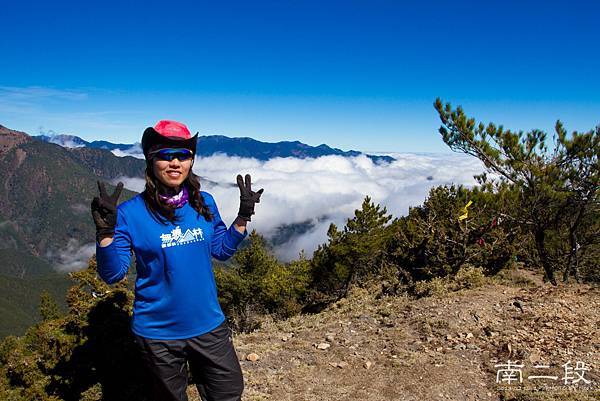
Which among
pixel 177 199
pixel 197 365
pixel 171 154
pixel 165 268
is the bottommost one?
pixel 197 365

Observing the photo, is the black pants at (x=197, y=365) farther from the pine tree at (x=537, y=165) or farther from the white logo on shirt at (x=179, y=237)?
the pine tree at (x=537, y=165)

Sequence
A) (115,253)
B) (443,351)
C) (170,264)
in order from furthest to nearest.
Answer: (443,351) → (170,264) → (115,253)

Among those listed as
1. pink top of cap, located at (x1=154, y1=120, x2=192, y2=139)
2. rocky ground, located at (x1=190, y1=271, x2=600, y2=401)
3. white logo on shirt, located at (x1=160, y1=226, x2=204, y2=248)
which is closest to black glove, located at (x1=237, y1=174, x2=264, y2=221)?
white logo on shirt, located at (x1=160, y1=226, x2=204, y2=248)

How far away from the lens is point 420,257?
1680 cm

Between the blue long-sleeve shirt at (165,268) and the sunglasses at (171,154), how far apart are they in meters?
0.37

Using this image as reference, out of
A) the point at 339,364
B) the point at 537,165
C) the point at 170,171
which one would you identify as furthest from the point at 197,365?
the point at 537,165

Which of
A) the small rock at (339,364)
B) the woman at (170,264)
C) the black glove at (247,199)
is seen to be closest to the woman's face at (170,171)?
the woman at (170,264)

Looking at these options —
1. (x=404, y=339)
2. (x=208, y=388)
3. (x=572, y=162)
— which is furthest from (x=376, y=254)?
(x=208, y=388)

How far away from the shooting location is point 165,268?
3.04 meters

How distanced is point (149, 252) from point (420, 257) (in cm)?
1532

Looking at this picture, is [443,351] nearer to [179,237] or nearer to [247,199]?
[247,199]

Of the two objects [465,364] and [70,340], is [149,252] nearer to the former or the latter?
[70,340]

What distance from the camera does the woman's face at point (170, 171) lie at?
3.07m

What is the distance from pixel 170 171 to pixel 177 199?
237mm
